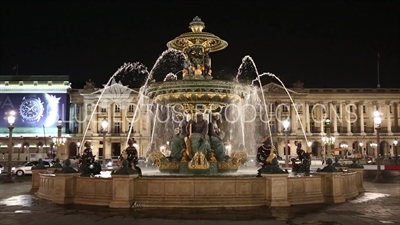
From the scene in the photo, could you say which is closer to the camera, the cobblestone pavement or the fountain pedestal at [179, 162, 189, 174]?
the cobblestone pavement

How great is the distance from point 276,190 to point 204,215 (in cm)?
250

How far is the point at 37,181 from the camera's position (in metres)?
18.4

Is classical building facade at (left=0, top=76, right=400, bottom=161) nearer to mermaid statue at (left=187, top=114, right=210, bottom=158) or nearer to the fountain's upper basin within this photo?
the fountain's upper basin

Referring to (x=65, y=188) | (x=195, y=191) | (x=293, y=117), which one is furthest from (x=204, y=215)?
(x=293, y=117)

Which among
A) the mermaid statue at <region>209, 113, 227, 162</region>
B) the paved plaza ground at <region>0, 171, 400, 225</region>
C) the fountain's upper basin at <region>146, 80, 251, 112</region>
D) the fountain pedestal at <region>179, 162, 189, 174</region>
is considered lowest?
the paved plaza ground at <region>0, 171, 400, 225</region>

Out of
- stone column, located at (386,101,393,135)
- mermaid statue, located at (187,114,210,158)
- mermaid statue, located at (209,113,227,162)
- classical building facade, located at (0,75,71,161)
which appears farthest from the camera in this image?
stone column, located at (386,101,393,135)

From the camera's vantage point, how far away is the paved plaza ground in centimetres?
1097

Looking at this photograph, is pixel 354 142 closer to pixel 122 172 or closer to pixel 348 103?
pixel 348 103

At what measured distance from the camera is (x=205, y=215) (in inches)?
464

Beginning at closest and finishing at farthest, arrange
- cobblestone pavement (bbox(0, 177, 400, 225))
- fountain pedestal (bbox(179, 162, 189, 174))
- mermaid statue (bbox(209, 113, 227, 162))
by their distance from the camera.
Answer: cobblestone pavement (bbox(0, 177, 400, 225)), fountain pedestal (bbox(179, 162, 189, 174)), mermaid statue (bbox(209, 113, 227, 162))

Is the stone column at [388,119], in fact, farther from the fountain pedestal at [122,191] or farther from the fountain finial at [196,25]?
the fountain pedestal at [122,191]

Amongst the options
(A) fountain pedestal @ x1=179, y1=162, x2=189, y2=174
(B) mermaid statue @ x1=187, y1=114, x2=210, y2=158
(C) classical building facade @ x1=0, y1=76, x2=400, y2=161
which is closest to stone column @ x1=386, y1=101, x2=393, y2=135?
(C) classical building facade @ x1=0, y1=76, x2=400, y2=161

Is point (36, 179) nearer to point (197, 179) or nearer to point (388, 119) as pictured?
point (197, 179)

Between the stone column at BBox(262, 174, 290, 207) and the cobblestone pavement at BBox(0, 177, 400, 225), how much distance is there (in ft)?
1.07
